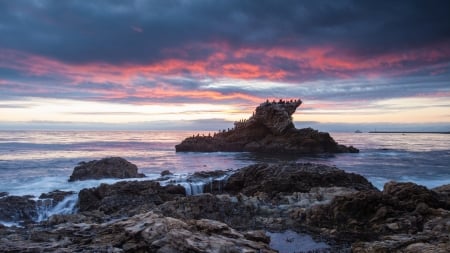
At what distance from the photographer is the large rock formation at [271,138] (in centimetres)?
6682

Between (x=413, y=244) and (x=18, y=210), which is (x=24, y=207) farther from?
(x=413, y=244)

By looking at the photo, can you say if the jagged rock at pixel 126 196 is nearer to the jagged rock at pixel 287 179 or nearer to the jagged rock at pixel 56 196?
the jagged rock at pixel 56 196

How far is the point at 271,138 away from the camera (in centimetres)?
6981

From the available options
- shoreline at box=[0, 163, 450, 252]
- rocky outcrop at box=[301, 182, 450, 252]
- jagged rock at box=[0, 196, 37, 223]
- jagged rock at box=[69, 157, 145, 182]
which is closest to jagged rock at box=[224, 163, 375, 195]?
shoreline at box=[0, 163, 450, 252]

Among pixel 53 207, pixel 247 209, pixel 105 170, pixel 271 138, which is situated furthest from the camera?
pixel 271 138

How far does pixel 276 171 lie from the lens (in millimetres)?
23172

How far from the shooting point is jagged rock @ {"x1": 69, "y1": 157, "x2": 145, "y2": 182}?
1213 inches

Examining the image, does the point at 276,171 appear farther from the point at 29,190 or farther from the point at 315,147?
the point at 315,147

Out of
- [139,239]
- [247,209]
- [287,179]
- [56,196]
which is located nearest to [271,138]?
[287,179]

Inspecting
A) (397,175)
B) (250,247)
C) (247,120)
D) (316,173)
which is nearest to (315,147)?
(247,120)

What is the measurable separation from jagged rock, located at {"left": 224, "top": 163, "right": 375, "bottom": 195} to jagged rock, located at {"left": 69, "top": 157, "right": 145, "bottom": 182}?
1139cm

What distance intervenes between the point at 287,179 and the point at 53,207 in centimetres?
1416

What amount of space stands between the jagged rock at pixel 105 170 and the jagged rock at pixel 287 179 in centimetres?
1139

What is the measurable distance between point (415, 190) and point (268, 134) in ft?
188
